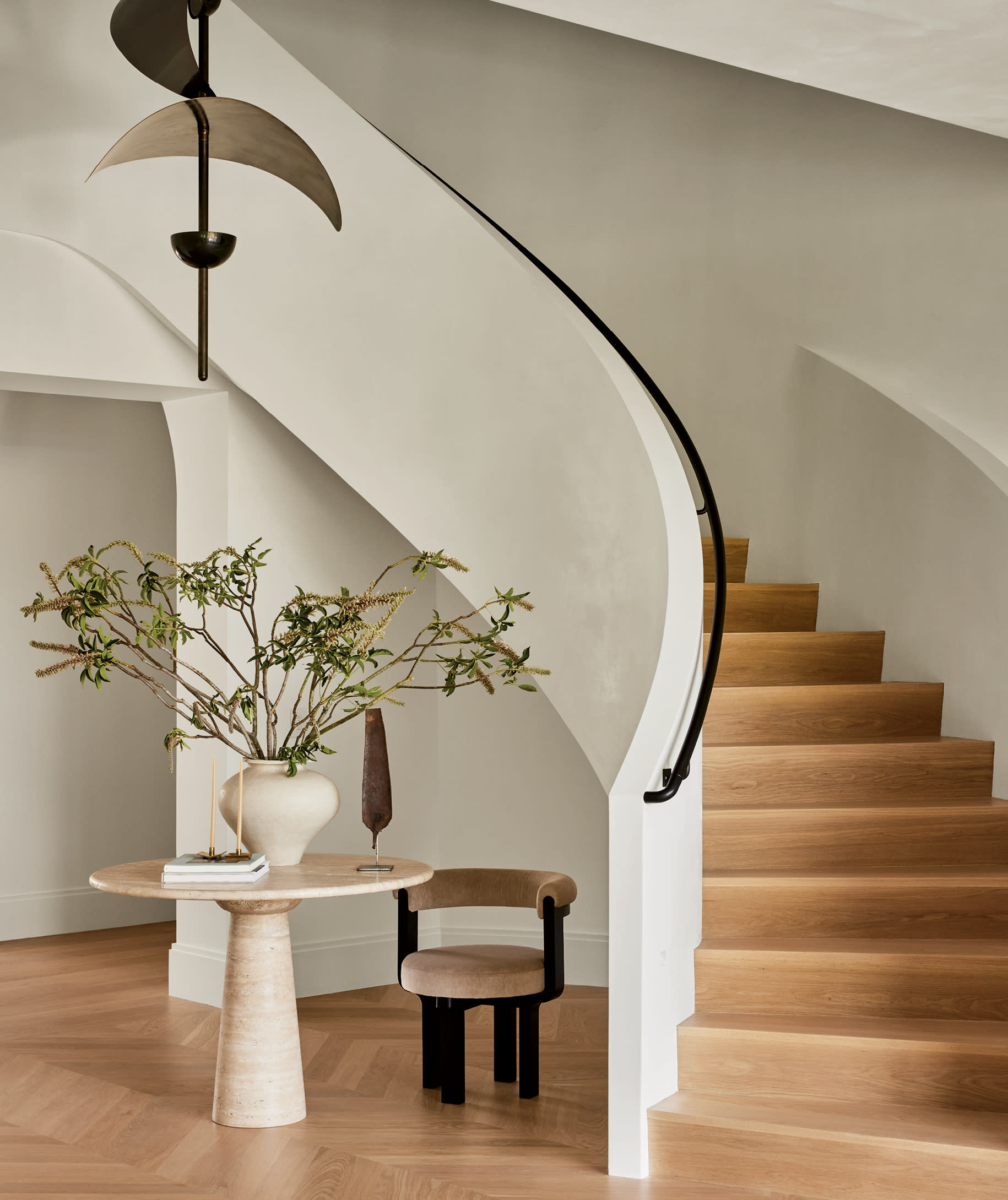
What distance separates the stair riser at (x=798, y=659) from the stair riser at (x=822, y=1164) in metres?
2.08

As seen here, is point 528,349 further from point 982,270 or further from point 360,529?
point 982,270

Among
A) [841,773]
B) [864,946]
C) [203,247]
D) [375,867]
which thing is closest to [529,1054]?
[375,867]

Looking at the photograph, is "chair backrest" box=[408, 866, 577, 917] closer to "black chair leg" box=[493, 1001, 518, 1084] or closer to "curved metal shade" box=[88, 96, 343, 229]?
"black chair leg" box=[493, 1001, 518, 1084]

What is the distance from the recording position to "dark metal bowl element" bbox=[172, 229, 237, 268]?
362cm

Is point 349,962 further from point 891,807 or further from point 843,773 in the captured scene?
point 891,807

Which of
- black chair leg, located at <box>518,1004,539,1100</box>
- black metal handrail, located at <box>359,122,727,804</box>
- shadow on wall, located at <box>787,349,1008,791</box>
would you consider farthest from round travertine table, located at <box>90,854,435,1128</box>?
shadow on wall, located at <box>787,349,1008,791</box>

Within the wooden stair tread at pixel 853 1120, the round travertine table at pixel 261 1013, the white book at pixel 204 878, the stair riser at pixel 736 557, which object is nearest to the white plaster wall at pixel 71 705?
the stair riser at pixel 736 557

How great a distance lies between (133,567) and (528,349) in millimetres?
3534

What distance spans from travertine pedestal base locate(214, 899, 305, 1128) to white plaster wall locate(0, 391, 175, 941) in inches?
138

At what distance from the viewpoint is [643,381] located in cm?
453

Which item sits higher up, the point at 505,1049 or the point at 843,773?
the point at 843,773

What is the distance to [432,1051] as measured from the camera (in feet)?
14.3

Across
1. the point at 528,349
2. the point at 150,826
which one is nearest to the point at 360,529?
the point at 528,349

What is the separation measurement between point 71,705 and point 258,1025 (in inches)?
148
